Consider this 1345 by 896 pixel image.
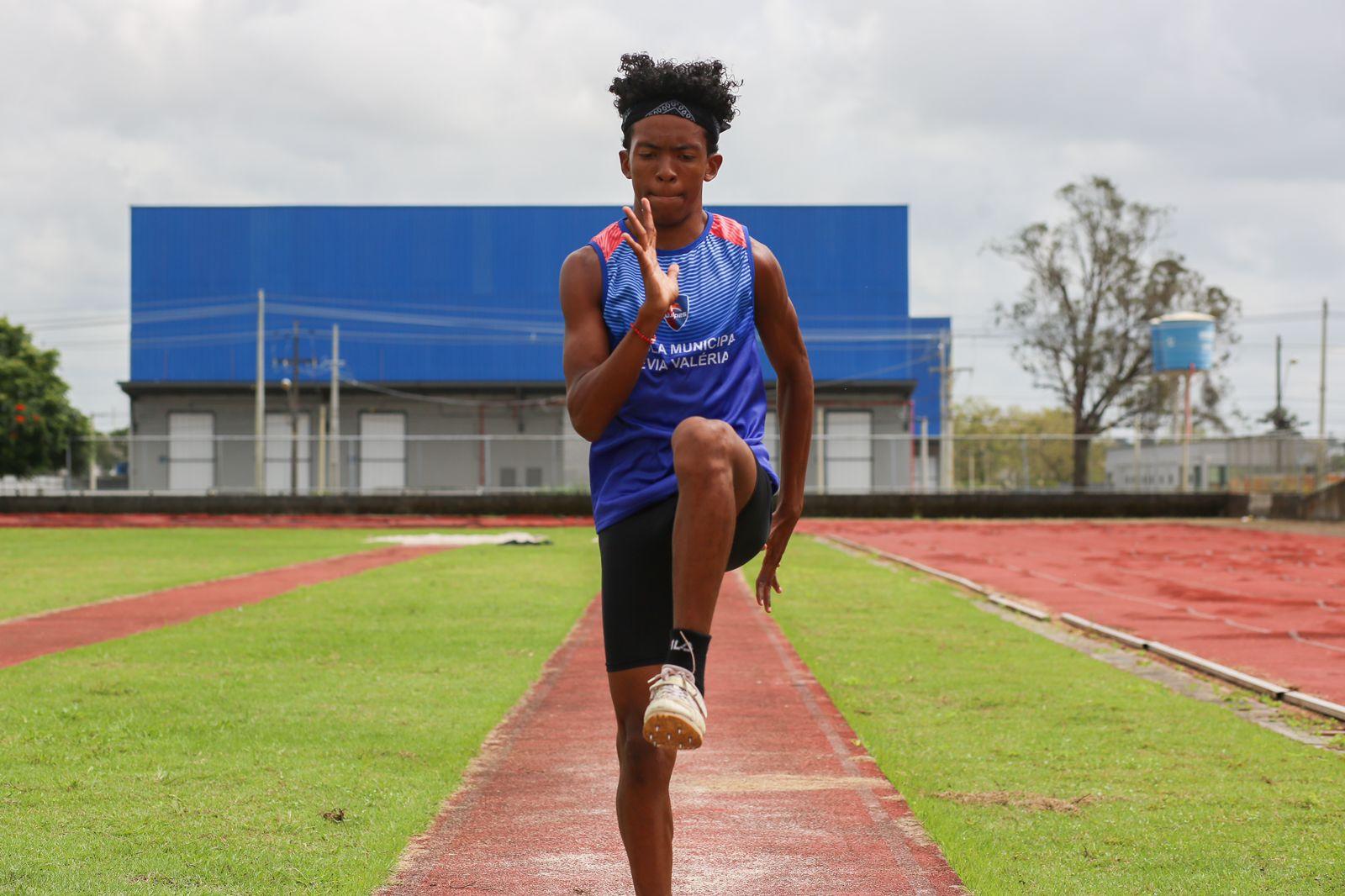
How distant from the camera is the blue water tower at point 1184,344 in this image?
53781mm

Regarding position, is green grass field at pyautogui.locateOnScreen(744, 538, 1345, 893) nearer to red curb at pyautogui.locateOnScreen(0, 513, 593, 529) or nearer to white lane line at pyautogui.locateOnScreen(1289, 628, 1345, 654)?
white lane line at pyautogui.locateOnScreen(1289, 628, 1345, 654)

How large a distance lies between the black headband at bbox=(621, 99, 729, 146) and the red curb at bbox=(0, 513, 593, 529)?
35.4 metres

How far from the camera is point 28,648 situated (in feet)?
38.4

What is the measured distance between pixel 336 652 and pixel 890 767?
5811 millimetres

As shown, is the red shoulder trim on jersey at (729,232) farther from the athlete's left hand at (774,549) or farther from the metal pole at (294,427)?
the metal pole at (294,427)

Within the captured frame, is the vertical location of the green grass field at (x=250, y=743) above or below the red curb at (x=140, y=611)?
above

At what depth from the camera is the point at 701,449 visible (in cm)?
333

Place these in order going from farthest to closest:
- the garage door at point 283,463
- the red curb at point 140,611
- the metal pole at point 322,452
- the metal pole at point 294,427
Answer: the garage door at point 283,463 < the metal pole at point 294,427 < the metal pole at point 322,452 < the red curb at point 140,611

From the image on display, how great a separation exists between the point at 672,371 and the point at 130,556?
23.6 m

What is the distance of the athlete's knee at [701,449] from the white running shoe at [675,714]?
18.8 inches

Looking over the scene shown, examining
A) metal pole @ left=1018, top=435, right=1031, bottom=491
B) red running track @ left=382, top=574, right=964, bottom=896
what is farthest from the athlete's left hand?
metal pole @ left=1018, top=435, right=1031, bottom=491

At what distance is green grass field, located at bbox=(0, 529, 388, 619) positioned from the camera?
17719mm

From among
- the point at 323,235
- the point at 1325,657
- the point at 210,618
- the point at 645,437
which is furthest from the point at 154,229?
the point at 645,437

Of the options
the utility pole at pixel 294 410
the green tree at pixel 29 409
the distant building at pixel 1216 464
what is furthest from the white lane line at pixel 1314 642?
the green tree at pixel 29 409
